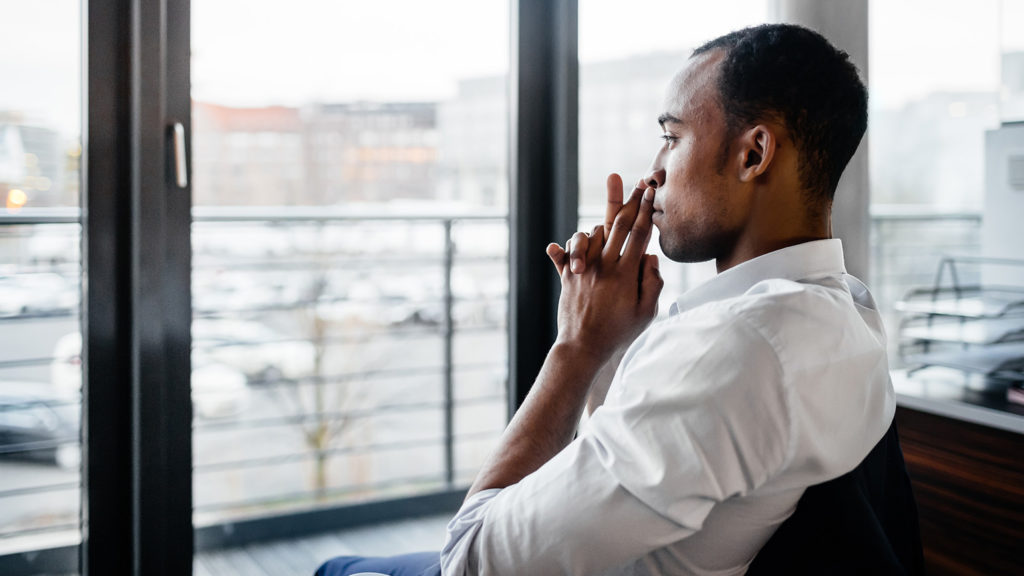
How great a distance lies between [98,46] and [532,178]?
41.7 inches

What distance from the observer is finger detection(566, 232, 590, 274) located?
1164 millimetres

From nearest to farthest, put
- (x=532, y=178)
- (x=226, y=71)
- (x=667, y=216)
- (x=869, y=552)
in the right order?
(x=869, y=552) < (x=667, y=216) < (x=532, y=178) < (x=226, y=71)

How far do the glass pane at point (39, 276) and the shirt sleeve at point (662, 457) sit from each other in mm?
1338

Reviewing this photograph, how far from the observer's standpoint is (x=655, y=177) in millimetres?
1156

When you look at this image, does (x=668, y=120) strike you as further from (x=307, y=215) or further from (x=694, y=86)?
(x=307, y=215)

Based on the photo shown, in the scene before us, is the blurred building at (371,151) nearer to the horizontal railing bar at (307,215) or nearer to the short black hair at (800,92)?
the horizontal railing bar at (307,215)

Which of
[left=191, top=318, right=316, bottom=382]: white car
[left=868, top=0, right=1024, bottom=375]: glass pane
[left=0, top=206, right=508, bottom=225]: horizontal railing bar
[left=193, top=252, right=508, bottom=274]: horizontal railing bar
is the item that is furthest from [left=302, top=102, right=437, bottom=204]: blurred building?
[left=868, top=0, right=1024, bottom=375]: glass pane

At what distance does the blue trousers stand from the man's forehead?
2.30 feet

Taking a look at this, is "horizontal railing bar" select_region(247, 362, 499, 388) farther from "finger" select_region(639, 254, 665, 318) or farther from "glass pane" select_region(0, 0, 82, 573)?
"finger" select_region(639, 254, 665, 318)

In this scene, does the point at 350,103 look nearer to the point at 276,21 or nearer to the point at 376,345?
the point at 276,21

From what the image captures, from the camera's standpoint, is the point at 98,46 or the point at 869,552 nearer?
the point at 869,552

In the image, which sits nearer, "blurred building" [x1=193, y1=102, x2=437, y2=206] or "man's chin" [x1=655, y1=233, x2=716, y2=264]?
"man's chin" [x1=655, y1=233, x2=716, y2=264]

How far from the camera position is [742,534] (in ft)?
2.89

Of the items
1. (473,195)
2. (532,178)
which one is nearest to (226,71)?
(473,195)
